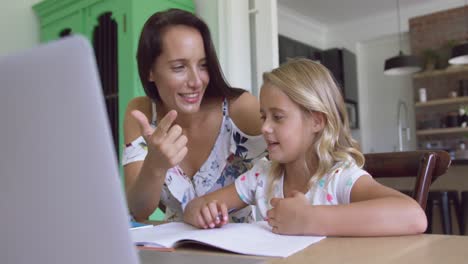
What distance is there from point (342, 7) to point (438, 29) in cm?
111

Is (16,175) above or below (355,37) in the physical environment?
below

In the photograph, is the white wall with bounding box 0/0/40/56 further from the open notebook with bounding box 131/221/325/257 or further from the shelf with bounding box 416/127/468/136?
the shelf with bounding box 416/127/468/136

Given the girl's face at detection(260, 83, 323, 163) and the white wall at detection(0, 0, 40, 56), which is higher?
the white wall at detection(0, 0, 40, 56)

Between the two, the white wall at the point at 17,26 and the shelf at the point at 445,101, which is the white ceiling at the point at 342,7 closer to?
the shelf at the point at 445,101

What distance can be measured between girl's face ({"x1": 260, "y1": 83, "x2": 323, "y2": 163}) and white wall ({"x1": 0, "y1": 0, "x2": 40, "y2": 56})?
8.57 feet

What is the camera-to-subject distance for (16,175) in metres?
0.25

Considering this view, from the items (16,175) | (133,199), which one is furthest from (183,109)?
(16,175)

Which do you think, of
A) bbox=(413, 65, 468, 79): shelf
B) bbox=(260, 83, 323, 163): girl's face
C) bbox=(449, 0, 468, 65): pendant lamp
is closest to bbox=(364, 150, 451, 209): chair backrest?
bbox=(260, 83, 323, 163): girl's face

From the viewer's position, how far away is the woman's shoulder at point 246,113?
1271 mm

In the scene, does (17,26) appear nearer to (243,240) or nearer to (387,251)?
(243,240)

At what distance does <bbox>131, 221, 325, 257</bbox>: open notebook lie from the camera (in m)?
0.57

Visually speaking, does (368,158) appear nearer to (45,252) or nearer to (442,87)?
(45,252)

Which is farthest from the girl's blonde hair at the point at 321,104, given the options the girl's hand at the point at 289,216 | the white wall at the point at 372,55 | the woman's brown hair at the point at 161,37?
the white wall at the point at 372,55

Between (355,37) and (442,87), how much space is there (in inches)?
53.4
